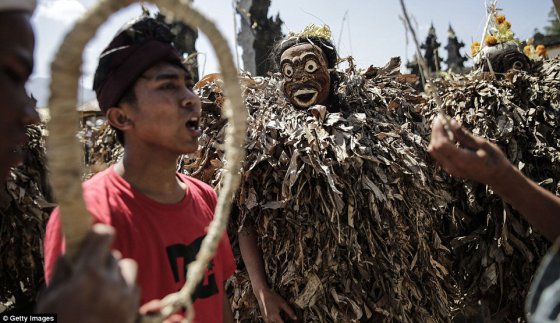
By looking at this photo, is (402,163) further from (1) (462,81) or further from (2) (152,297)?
(2) (152,297)

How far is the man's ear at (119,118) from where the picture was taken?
6.50ft

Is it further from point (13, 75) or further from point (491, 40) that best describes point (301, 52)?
point (13, 75)

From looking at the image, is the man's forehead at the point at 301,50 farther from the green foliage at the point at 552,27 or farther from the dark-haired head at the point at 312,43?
the green foliage at the point at 552,27

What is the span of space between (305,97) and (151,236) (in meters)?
2.07

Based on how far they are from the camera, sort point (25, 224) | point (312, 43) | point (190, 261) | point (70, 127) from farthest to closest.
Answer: point (25, 224), point (312, 43), point (190, 261), point (70, 127)

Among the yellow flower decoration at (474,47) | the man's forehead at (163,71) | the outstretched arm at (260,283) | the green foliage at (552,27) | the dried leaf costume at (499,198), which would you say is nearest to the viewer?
the man's forehead at (163,71)

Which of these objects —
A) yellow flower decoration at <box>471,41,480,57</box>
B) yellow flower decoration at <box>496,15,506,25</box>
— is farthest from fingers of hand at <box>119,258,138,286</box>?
yellow flower decoration at <box>496,15,506,25</box>

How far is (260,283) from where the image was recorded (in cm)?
304

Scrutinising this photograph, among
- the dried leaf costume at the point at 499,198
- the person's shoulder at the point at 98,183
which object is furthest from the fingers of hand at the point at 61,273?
the dried leaf costume at the point at 499,198

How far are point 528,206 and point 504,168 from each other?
0.18 meters

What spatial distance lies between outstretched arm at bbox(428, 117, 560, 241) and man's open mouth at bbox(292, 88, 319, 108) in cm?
188

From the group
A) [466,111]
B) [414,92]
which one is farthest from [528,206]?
[466,111]

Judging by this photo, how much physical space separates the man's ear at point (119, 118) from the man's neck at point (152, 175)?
127 mm

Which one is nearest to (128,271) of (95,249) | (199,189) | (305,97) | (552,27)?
(95,249)
